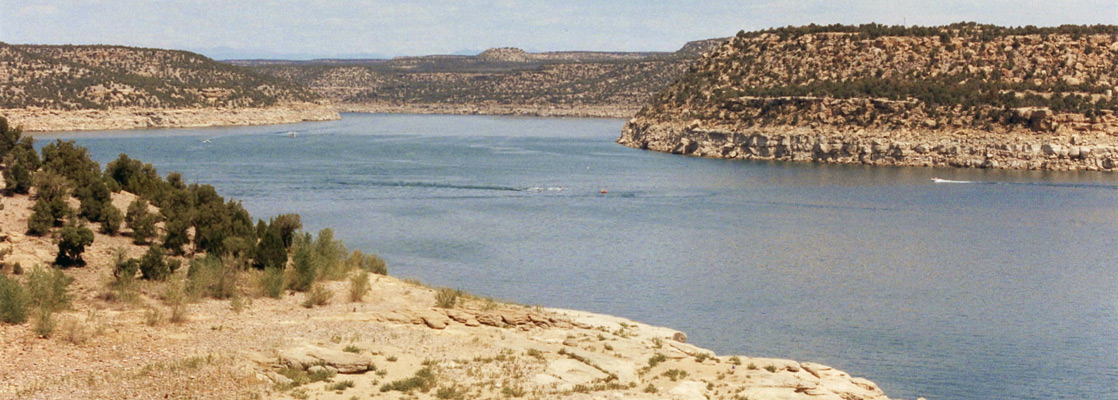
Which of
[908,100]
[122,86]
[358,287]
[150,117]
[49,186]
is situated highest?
[908,100]

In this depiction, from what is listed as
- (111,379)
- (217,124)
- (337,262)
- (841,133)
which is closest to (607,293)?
(337,262)

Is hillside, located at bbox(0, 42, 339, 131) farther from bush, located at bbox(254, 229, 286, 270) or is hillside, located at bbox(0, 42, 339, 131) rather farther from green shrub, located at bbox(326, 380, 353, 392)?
green shrub, located at bbox(326, 380, 353, 392)

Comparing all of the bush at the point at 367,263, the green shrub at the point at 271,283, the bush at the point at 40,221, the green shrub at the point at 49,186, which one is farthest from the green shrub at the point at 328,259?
the green shrub at the point at 49,186

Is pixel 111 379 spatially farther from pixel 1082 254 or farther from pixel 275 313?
pixel 1082 254

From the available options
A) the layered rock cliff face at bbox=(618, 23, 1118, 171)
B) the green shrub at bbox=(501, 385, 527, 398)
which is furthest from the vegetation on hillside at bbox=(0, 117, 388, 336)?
the layered rock cliff face at bbox=(618, 23, 1118, 171)

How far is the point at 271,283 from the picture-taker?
25.1m

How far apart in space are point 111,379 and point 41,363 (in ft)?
5.28

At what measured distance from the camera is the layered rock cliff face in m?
83.7

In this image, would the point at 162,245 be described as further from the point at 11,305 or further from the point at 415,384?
the point at 415,384

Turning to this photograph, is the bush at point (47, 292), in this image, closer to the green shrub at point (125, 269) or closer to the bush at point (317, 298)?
the green shrub at point (125, 269)

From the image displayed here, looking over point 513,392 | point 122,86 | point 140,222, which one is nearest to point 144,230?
point 140,222

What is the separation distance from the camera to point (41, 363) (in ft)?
59.0

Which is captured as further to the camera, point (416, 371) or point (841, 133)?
point (841, 133)

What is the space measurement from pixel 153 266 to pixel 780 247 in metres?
27.2
